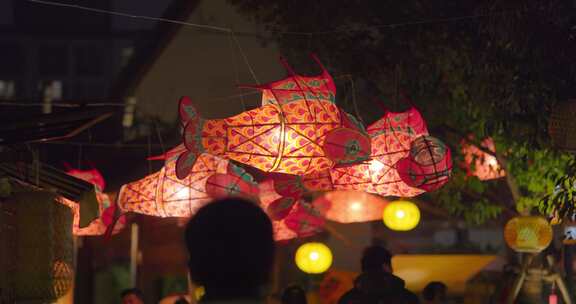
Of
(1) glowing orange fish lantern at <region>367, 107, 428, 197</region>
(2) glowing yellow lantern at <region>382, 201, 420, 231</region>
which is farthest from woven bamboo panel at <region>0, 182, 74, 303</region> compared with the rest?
(2) glowing yellow lantern at <region>382, 201, 420, 231</region>

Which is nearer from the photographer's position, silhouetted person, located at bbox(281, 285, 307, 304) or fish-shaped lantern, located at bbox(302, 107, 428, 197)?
silhouetted person, located at bbox(281, 285, 307, 304)

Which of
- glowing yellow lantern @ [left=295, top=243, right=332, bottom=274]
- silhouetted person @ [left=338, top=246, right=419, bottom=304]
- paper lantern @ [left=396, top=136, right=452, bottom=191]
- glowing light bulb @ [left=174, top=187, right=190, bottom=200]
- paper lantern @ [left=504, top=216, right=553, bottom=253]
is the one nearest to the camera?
silhouetted person @ [left=338, top=246, right=419, bottom=304]

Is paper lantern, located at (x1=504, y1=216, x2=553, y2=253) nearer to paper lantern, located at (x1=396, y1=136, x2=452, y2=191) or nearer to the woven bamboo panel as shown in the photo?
paper lantern, located at (x1=396, y1=136, x2=452, y2=191)

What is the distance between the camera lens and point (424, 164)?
11055 mm

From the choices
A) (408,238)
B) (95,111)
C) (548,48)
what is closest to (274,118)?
(95,111)

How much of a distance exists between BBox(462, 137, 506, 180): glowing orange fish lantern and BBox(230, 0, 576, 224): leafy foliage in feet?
0.49

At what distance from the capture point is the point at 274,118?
9.59 m

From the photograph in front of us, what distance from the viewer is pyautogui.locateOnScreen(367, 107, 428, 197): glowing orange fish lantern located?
37.1 ft

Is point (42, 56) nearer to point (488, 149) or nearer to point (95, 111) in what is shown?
point (488, 149)

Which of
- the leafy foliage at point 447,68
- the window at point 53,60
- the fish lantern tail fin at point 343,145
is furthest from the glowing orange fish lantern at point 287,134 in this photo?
the window at point 53,60

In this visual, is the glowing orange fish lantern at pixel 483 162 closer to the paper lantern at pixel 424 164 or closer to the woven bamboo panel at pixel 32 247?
the paper lantern at pixel 424 164

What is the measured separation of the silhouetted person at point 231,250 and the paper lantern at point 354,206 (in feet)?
46.1

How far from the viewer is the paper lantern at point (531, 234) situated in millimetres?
13375

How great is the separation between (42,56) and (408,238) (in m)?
18.2
